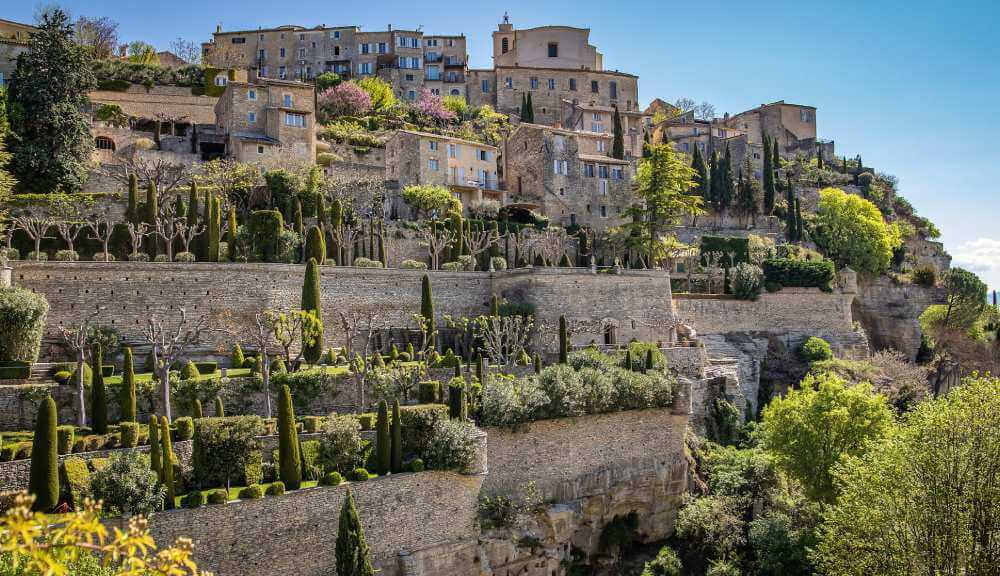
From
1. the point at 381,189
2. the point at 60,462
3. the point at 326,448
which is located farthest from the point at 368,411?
the point at 381,189

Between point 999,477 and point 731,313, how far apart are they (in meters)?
31.7

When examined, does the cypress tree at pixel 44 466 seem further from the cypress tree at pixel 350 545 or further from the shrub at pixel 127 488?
the cypress tree at pixel 350 545

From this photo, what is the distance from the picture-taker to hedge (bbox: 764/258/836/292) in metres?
58.2

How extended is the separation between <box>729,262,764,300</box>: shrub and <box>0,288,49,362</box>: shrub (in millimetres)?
39636

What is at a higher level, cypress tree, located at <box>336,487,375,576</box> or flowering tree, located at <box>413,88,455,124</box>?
flowering tree, located at <box>413,88,455,124</box>

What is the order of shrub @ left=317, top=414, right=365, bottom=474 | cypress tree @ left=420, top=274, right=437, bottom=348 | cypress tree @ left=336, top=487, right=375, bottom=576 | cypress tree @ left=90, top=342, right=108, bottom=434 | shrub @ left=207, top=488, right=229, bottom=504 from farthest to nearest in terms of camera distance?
cypress tree @ left=420, top=274, right=437, bottom=348, shrub @ left=317, top=414, right=365, bottom=474, cypress tree @ left=90, top=342, right=108, bottom=434, cypress tree @ left=336, top=487, right=375, bottom=576, shrub @ left=207, top=488, right=229, bottom=504

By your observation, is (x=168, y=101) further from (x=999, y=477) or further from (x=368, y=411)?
(x=999, y=477)

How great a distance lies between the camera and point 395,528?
29000 millimetres

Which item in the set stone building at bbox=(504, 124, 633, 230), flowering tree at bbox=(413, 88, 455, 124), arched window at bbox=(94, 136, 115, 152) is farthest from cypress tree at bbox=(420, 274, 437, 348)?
flowering tree at bbox=(413, 88, 455, 124)

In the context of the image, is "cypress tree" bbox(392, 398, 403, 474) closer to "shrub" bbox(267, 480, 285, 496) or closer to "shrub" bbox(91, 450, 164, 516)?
"shrub" bbox(267, 480, 285, 496)

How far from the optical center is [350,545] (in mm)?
26172

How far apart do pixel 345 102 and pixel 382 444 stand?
53.7 meters

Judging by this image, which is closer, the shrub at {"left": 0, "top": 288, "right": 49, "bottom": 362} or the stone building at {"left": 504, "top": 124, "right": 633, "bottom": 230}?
the shrub at {"left": 0, "top": 288, "right": 49, "bottom": 362}

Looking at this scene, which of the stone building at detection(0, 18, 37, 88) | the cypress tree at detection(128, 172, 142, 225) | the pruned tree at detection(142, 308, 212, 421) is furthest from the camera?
the stone building at detection(0, 18, 37, 88)
